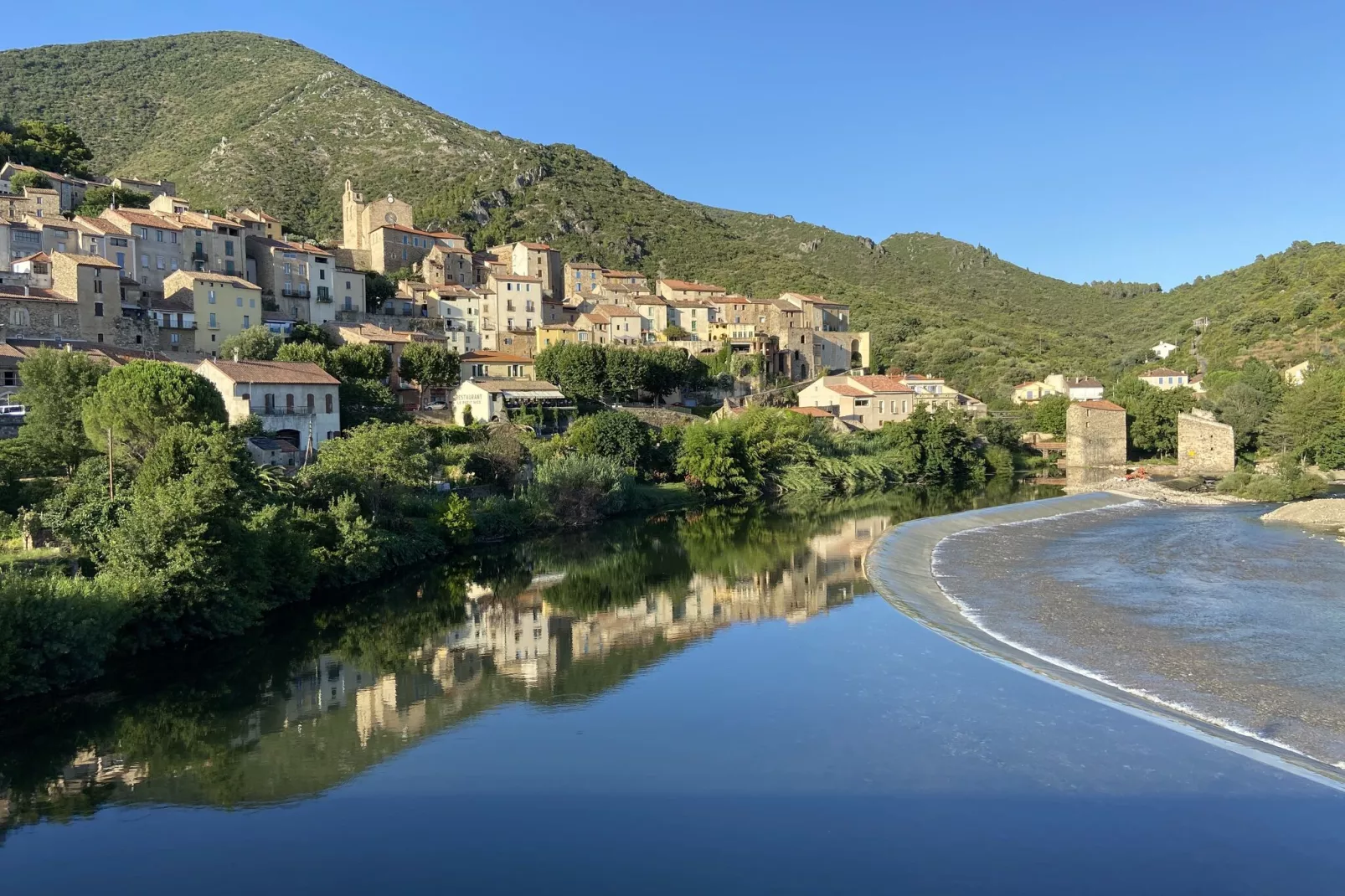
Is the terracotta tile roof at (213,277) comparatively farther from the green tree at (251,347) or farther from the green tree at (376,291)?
the green tree at (376,291)

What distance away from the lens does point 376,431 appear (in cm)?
3278

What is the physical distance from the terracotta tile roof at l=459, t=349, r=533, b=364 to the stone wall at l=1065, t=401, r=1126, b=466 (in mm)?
33942

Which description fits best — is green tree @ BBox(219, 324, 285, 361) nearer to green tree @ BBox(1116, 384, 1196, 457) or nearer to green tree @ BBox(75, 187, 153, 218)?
green tree @ BBox(75, 187, 153, 218)

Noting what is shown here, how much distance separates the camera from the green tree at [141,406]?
88.1 feet

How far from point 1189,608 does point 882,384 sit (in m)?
45.3

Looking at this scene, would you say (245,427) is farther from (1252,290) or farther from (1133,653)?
(1252,290)

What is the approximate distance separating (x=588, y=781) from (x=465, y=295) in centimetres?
5378

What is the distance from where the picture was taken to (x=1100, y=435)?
190ft

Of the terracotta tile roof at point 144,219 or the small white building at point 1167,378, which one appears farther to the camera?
the small white building at point 1167,378

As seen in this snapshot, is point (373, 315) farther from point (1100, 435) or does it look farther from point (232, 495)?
point (1100, 435)

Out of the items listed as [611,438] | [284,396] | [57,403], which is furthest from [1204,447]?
[57,403]

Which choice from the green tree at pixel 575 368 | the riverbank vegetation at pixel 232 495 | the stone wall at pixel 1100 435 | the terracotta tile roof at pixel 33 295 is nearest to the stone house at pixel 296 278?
the riverbank vegetation at pixel 232 495

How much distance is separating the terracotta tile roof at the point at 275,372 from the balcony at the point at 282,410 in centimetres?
99

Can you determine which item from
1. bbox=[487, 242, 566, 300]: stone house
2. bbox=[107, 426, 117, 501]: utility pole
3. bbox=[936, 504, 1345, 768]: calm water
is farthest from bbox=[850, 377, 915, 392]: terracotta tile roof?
bbox=[107, 426, 117, 501]: utility pole
